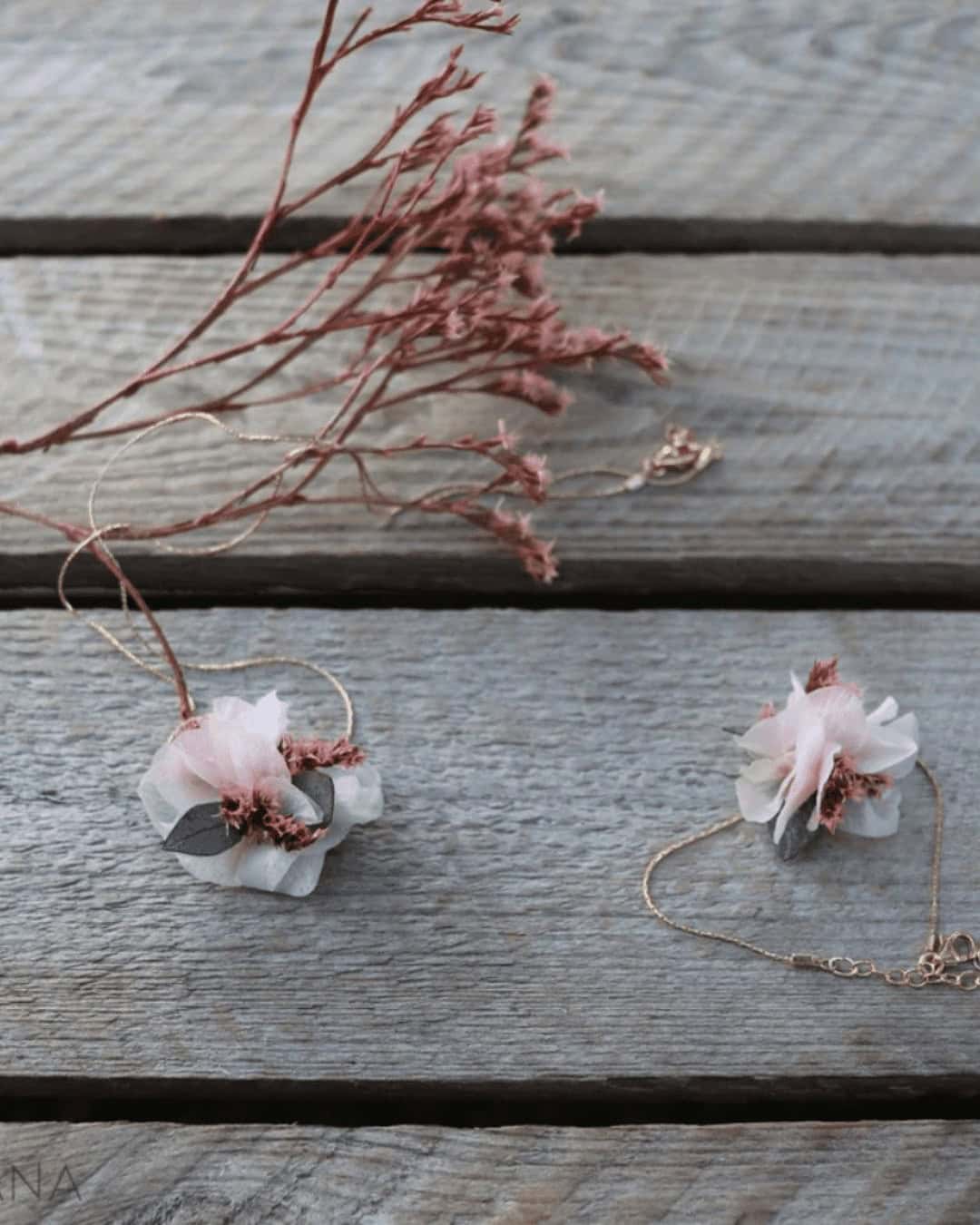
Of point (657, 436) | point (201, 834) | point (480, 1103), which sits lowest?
point (480, 1103)

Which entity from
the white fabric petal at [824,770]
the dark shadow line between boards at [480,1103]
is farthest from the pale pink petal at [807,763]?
the dark shadow line between boards at [480,1103]

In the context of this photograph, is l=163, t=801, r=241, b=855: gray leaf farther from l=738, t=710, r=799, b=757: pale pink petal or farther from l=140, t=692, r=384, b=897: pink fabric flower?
l=738, t=710, r=799, b=757: pale pink petal

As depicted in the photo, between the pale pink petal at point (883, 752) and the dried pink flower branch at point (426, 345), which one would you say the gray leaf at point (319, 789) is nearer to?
the dried pink flower branch at point (426, 345)

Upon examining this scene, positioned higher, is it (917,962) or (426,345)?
(426,345)

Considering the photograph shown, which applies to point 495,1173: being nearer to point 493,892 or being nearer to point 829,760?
point 493,892

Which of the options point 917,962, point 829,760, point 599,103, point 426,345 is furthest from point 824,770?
point 599,103

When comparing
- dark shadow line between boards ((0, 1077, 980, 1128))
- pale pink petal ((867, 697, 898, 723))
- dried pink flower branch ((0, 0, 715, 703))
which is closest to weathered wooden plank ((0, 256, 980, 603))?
dried pink flower branch ((0, 0, 715, 703))
